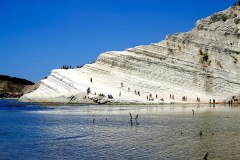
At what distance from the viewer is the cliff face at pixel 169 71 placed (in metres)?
56.7

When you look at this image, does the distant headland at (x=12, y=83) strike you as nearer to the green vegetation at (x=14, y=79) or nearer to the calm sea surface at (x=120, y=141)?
the green vegetation at (x=14, y=79)

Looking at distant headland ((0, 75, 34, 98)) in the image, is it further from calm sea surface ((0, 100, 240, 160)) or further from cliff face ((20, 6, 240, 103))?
calm sea surface ((0, 100, 240, 160))

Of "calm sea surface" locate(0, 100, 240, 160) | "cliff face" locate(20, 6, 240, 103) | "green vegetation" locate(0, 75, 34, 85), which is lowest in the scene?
"calm sea surface" locate(0, 100, 240, 160)

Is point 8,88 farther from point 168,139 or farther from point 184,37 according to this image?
A: point 168,139

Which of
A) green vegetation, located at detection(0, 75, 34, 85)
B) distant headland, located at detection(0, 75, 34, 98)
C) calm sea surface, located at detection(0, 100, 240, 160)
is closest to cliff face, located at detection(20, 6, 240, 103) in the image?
calm sea surface, located at detection(0, 100, 240, 160)

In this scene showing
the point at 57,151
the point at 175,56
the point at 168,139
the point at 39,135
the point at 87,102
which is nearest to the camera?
the point at 57,151

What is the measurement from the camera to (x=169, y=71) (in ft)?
208

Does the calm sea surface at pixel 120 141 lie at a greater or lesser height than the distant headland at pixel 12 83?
lesser

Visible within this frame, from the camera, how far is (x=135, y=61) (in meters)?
62.8

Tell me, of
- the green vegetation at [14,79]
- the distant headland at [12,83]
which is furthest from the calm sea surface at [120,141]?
the green vegetation at [14,79]

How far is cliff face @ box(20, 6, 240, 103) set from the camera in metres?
56.7

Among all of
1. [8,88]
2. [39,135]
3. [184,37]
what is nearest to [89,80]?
[184,37]

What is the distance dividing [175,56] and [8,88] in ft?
440

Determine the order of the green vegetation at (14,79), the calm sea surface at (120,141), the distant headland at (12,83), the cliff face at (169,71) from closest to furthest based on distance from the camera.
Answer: the calm sea surface at (120,141), the cliff face at (169,71), the distant headland at (12,83), the green vegetation at (14,79)
